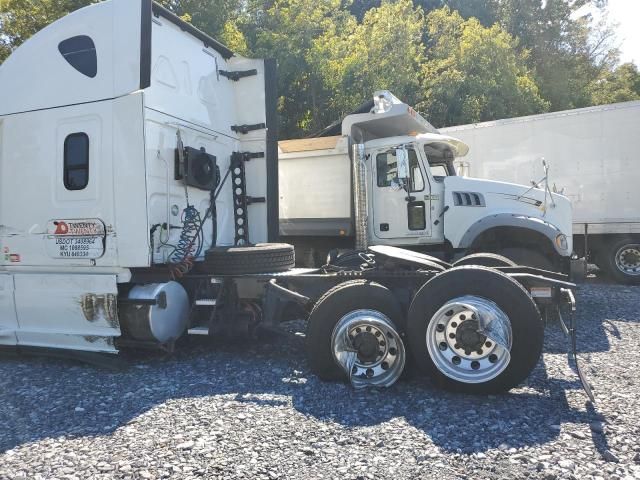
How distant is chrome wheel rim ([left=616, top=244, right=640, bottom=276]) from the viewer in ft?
34.4

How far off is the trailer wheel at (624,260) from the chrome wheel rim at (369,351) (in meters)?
8.20

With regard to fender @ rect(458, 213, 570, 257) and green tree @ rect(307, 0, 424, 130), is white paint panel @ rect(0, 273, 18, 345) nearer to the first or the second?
fender @ rect(458, 213, 570, 257)

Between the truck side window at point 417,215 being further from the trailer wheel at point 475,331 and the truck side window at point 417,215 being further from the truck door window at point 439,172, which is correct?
the trailer wheel at point 475,331

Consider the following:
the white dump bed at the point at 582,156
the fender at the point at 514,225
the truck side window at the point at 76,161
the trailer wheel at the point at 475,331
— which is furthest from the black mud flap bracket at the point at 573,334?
the white dump bed at the point at 582,156

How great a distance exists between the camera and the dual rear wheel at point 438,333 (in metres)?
3.90

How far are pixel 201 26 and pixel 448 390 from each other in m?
16.8

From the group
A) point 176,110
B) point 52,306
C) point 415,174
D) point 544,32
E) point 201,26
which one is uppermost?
point 544,32

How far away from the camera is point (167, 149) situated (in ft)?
17.9

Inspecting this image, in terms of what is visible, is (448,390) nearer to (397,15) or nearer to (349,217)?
(349,217)

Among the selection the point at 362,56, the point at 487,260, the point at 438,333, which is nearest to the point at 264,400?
the point at 438,333

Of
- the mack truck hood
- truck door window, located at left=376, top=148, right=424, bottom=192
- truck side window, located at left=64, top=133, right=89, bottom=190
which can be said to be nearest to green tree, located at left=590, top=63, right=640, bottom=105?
the mack truck hood

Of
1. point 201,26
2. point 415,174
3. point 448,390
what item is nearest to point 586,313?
point 415,174

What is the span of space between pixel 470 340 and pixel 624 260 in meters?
8.27

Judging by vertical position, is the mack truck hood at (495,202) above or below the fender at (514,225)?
above
